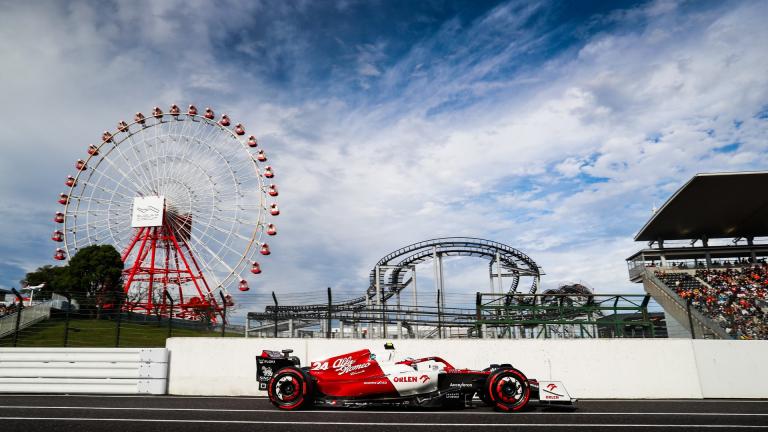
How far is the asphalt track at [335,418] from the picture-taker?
19.1 feet

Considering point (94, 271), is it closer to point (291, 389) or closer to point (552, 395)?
point (291, 389)

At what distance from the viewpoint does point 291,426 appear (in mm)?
5863

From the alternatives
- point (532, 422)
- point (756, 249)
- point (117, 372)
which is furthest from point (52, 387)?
point (756, 249)

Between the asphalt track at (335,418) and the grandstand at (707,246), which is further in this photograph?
the grandstand at (707,246)

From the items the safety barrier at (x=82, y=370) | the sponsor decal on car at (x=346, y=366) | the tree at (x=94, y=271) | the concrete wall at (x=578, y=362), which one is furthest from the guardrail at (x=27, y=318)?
the sponsor decal on car at (x=346, y=366)

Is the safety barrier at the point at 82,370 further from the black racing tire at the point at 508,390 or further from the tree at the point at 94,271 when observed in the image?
the tree at the point at 94,271

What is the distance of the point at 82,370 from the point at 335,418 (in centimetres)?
653

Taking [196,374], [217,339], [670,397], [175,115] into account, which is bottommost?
[670,397]

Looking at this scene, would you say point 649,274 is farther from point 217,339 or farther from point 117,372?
point 117,372

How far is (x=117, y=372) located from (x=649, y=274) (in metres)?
28.2

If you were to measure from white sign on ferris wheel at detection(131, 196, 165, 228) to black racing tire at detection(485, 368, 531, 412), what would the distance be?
2909 centimetres

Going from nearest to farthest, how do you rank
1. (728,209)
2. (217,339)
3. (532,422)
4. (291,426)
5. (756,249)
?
(291,426) → (532,422) → (217,339) → (728,209) → (756,249)

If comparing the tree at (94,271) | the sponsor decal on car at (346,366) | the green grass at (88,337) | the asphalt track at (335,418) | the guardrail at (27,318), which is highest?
the tree at (94,271)

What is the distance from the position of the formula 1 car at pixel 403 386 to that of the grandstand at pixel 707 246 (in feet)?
55.0
